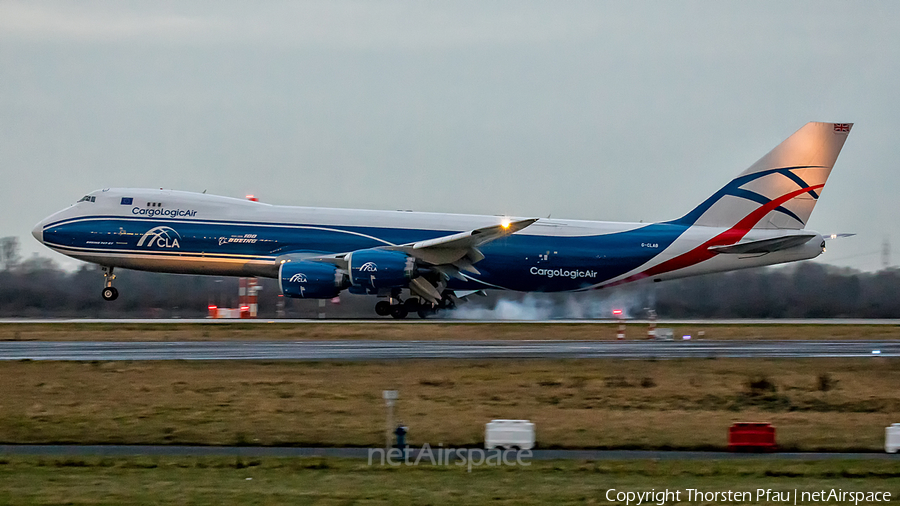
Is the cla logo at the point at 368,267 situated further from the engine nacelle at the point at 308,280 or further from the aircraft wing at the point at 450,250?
the aircraft wing at the point at 450,250

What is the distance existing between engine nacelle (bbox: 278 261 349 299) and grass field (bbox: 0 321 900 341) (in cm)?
193

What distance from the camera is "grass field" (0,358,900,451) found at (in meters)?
15.6

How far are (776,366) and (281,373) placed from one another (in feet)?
39.6

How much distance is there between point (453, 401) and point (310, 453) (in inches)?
211

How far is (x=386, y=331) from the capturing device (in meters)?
33.1

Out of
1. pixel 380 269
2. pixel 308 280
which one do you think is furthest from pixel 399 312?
pixel 308 280

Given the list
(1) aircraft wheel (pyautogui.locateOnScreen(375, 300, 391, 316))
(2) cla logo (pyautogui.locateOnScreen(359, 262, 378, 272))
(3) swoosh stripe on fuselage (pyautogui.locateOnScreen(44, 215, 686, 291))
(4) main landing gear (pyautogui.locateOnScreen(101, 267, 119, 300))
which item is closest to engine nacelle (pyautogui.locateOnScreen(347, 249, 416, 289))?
(2) cla logo (pyautogui.locateOnScreen(359, 262, 378, 272))

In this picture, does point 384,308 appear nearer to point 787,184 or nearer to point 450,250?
point 450,250

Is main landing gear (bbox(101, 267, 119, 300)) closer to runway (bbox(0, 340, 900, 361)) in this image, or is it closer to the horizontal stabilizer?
runway (bbox(0, 340, 900, 361))

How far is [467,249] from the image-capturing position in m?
38.8

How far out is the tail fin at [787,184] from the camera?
41.6 metres

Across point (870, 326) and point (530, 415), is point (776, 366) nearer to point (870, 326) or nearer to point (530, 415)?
point (530, 415)

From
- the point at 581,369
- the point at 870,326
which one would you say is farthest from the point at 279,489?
the point at 870,326

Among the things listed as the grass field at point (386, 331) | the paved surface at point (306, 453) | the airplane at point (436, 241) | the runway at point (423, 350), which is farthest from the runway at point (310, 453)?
the airplane at point (436, 241)
